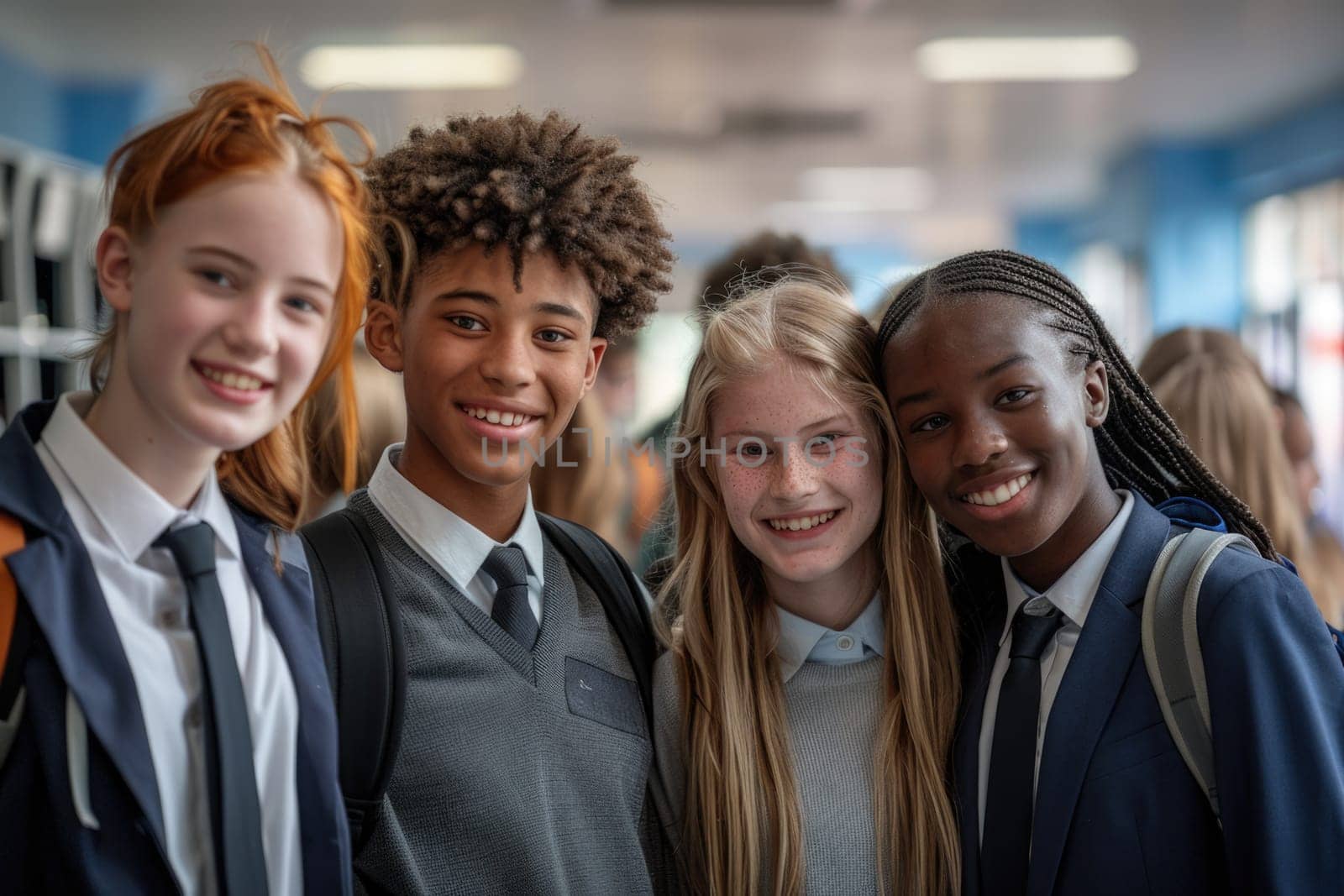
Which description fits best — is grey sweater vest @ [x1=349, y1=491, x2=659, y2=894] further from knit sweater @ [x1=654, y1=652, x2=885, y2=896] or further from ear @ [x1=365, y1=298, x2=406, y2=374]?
ear @ [x1=365, y1=298, x2=406, y2=374]

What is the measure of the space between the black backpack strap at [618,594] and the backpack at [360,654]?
384 millimetres

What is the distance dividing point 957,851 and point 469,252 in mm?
1098

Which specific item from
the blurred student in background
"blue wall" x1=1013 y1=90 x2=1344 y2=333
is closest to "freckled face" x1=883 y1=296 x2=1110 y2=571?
the blurred student in background

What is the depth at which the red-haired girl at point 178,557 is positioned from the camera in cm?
106

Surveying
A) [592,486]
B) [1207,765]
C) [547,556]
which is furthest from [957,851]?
[592,486]

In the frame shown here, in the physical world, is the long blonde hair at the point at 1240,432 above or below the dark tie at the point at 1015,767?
above

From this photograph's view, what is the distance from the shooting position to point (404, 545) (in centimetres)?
161

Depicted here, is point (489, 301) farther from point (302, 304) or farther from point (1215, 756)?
point (1215, 756)

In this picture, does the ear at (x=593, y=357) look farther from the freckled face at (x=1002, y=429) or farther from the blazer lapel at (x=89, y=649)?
the blazer lapel at (x=89, y=649)

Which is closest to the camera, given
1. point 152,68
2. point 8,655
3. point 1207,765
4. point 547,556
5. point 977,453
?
point 8,655

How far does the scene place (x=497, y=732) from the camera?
60.4 inches

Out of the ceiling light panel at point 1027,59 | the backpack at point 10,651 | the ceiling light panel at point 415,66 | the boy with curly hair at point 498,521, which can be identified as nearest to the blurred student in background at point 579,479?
the boy with curly hair at point 498,521

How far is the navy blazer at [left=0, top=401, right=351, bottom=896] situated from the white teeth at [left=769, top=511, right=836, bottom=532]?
0.98 metres

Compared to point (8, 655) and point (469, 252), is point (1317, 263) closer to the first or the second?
point (469, 252)
